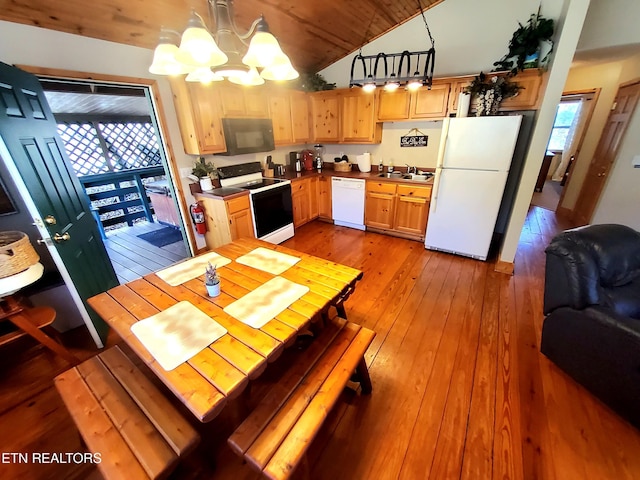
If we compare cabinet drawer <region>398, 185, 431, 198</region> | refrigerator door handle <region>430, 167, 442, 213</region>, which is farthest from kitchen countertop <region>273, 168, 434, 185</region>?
refrigerator door handle <region>430, 167, 442, 213</region>

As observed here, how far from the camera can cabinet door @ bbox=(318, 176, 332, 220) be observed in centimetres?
407

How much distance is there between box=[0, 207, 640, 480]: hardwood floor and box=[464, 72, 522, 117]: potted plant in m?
1.98

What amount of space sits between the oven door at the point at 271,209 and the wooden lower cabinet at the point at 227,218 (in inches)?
3.9

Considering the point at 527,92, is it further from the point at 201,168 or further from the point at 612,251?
the point at 201,168

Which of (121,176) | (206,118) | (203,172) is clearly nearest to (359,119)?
(206,118)

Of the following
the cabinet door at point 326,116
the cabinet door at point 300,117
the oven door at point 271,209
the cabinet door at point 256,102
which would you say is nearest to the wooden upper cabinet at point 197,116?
the cabinet door at point 256,102

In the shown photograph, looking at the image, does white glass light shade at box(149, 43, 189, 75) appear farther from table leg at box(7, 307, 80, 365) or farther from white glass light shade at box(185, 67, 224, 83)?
table leg at box(7, 307, 80, 365)

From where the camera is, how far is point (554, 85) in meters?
2.21

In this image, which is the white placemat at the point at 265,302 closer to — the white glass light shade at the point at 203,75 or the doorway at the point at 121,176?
the white glass light shade at the point at 203,75

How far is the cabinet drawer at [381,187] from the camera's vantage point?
347 cm

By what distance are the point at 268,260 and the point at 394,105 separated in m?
2.90

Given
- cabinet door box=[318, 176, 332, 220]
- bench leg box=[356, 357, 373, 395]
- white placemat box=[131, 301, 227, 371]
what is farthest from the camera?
cabinet door box=[318, 176, 332, 220]

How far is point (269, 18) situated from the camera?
8.28ft

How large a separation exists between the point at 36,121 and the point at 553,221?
20.9 ft
